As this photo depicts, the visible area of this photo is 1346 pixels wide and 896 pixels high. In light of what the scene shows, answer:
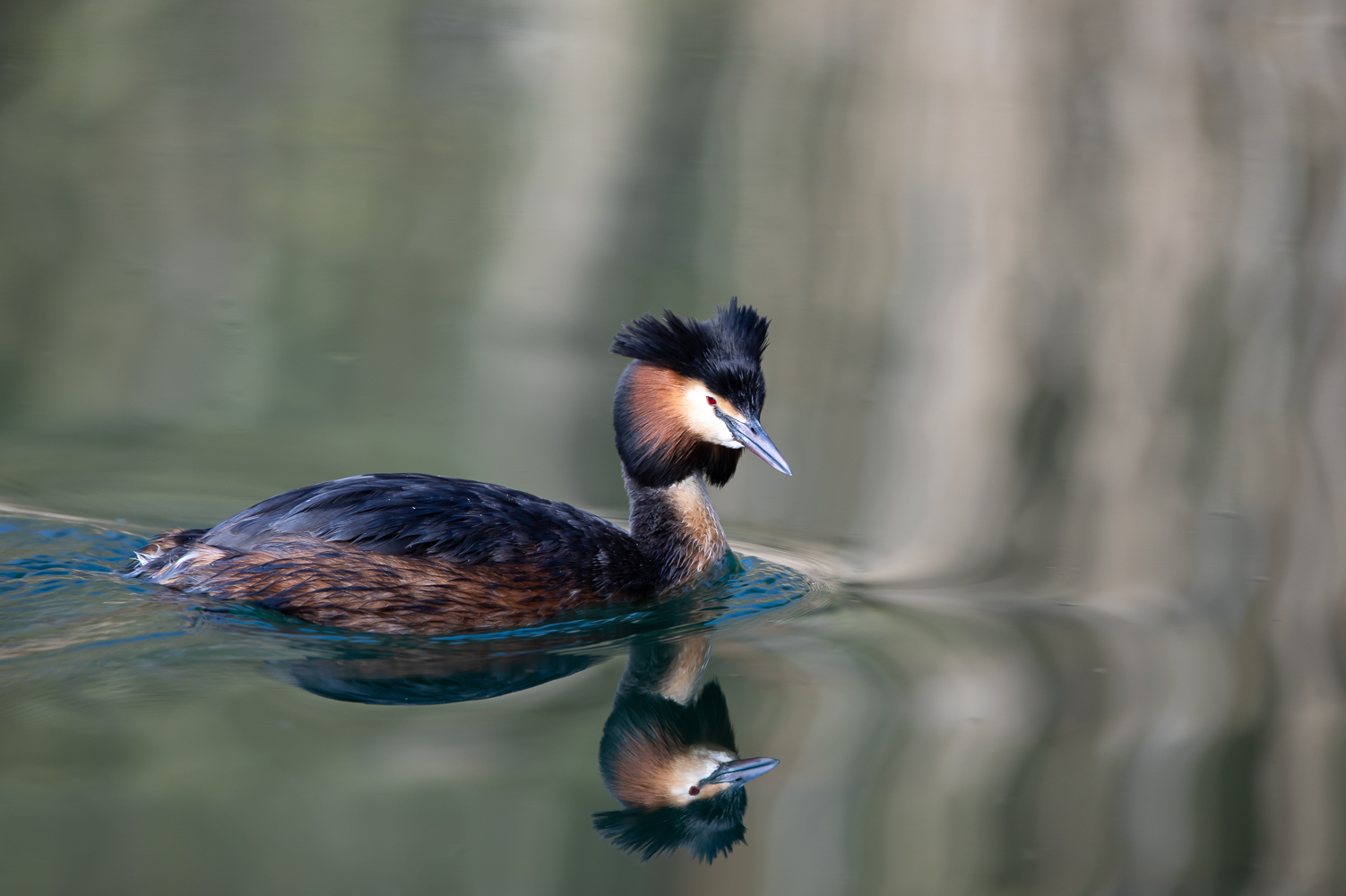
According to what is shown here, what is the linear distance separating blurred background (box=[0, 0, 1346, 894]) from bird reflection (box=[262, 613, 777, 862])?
0.10m

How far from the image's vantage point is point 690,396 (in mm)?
5363

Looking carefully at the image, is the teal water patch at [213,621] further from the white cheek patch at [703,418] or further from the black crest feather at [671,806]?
the white cheek patch at [703,418]

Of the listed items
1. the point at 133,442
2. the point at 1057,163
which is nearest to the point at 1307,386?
the point at 1057,163

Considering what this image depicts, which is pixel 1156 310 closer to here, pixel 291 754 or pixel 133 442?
pixel 133 442

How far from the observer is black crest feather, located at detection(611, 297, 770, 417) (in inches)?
207

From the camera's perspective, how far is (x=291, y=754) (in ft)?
12.8

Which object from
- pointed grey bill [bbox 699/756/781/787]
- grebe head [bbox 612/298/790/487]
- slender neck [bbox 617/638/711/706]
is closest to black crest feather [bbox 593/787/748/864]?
pointed grey bill [bbox 699/756/781/787]

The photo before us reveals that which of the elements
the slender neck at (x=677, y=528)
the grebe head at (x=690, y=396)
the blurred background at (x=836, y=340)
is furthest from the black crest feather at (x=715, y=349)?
the blurred background at (x=836, y=340)

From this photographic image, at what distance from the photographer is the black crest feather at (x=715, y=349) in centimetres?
525

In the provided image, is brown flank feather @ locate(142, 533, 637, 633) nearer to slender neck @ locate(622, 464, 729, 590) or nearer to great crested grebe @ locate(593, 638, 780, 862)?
great crested grebe @ locate(593, 638, 780, 862)

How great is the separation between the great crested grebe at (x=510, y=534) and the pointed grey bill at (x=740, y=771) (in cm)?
111

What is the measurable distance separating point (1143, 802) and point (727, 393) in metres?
2.06

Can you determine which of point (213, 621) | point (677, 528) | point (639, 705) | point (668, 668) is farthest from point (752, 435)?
point (213, 621)

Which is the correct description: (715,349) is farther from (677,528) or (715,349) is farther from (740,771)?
(740,771)
